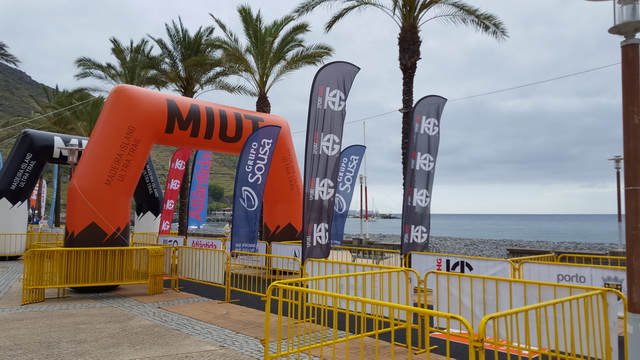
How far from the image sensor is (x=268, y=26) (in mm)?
19531

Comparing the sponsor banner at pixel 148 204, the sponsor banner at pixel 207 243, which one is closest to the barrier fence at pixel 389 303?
the sponsor banner at pixel 207 243

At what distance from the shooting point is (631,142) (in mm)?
4094

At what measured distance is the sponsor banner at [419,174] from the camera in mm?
10656

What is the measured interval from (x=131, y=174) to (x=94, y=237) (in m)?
1.82

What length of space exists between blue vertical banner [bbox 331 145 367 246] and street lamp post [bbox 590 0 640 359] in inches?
441

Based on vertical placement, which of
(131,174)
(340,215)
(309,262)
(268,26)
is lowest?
(309,262)

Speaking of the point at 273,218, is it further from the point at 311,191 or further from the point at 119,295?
the point at 311,191

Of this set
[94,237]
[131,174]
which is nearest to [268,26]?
[131,174]

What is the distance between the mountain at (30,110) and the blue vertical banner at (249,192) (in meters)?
106

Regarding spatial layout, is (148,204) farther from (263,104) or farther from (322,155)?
(322,155)

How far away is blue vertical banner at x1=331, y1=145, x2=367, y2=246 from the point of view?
15.2 m

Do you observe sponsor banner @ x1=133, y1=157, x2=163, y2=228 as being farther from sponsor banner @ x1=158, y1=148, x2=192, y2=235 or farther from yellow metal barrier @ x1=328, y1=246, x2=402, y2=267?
yellow metal barrier @ x1=328, y1=246, x2=402, y2=267

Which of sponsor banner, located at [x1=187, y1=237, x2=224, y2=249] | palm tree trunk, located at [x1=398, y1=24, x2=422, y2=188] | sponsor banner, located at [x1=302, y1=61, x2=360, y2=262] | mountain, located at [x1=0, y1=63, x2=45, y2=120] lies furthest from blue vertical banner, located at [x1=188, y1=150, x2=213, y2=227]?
mountain, located at [x1=0, y1=63, x2=45, y2=120]

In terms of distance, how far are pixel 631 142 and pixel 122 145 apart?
10.9 m
